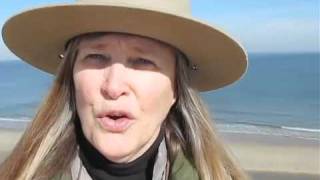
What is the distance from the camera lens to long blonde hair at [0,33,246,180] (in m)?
2.35

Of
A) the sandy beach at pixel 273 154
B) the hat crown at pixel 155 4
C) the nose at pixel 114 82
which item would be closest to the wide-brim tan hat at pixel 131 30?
the hat crown at pixel 155 4

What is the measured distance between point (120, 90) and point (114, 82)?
32mm

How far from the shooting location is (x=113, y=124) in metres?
2.12

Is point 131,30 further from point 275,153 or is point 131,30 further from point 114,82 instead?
point 275,153

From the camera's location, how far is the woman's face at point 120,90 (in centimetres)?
212

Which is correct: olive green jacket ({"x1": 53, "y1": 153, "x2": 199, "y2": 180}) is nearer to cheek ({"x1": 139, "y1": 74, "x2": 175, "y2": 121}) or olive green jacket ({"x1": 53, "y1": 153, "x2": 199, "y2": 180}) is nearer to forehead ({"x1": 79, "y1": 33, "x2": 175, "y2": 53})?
cheek ({"x1": 139, "y1": 74, "x2": 175, "y2": 121})

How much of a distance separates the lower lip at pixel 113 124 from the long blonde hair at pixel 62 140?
272 millimetres

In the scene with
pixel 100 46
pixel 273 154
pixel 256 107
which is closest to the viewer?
pixel 100 46

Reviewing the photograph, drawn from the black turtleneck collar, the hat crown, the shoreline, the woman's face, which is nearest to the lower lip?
the woman's face

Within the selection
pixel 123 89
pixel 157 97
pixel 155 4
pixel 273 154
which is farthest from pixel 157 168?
pixel 273 154

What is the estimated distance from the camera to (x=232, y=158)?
2.62 meters

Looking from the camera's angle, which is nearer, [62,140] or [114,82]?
[114,82]

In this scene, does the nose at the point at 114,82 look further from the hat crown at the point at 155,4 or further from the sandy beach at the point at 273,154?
the sandy beach at the point at 273,154

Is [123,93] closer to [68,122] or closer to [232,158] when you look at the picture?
[68,122]
